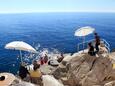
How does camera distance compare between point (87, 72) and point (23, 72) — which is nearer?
point (23, 72)

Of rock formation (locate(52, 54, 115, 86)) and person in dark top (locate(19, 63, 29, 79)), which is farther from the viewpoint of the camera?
rock formation (locate(52, 54, 115, 86))

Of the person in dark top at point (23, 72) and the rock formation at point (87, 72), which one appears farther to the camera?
the rock formation at point (87, 72)

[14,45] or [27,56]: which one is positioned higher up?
→ [14,45]

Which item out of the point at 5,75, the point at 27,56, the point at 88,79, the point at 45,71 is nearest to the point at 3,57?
the point at 27,56

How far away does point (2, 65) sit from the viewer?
50.2 metres

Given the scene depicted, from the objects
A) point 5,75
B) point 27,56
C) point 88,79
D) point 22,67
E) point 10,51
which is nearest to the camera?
point 5,75

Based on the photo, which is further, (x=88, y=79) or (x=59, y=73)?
(x=59, y=73)

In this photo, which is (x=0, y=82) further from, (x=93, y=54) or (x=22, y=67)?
(x=93, y=54)

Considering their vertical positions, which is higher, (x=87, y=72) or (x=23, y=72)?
(x=23, y=72)

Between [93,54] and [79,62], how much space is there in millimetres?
1477

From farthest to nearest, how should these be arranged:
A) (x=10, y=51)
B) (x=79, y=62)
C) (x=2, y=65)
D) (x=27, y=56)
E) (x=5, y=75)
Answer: (x=10, y=51) < (x=27, y=56) < (x=2, y=65) < (x=79, y=62) < (x=5, y=75)

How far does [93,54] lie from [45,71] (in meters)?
4.76

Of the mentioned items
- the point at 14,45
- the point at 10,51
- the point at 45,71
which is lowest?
the point at 10,51

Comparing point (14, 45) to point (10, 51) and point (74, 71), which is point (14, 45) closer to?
point (74, 71)
